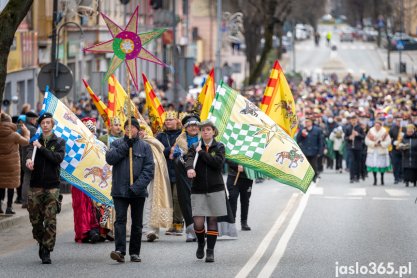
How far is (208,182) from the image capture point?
15.3 meters

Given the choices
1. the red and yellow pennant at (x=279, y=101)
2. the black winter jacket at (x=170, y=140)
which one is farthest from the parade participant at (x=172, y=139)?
the red and yellow pennant at (x=279, y=101)

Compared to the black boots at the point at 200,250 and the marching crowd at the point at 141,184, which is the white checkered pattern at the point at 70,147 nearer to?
the marching crowd at the point at 141,184

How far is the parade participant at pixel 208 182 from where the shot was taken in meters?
15.2

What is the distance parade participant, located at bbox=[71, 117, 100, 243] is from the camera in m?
17.5

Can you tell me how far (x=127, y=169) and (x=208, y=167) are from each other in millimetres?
892

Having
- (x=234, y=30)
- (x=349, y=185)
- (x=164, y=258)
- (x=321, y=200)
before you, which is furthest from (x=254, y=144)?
(x=234, y=30)

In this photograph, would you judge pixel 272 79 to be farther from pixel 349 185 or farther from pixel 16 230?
pixel 349 185

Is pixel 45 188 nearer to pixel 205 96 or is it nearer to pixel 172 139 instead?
pixel 172 139

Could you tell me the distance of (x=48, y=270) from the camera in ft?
48.0

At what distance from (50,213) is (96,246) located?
6.39ft

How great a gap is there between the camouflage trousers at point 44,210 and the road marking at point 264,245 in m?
2.22

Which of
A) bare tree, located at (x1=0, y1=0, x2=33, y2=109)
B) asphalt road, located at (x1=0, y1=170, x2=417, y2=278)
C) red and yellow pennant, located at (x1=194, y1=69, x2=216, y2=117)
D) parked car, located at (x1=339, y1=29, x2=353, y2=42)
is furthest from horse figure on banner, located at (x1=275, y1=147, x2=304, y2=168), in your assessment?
parked car, located at (x1=339, y1=29, x2=353, y2=42)

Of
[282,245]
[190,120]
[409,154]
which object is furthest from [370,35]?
[282,245]

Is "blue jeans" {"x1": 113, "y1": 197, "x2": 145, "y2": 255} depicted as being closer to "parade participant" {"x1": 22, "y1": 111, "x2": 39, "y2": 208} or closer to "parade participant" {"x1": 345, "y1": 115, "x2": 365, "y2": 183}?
"parade participant" {"x1": 22, "y1": 111, "x2": 39, "y2": 208}
